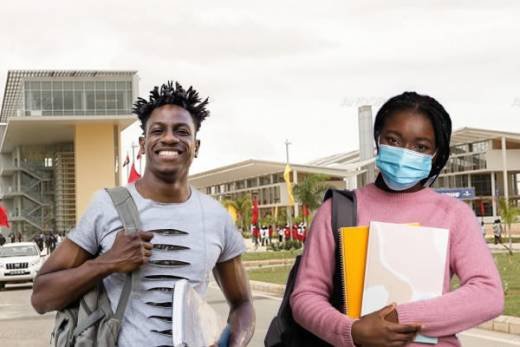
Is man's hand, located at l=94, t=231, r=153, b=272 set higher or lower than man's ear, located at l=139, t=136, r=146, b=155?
lower

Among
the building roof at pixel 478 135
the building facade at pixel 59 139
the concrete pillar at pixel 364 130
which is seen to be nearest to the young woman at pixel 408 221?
the building facade at pixel 59 139

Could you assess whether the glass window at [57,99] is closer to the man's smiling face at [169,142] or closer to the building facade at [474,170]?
the building facade at [474,170]

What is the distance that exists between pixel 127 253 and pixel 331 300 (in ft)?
2.03

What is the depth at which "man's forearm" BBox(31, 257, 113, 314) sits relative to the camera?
254 centimetres

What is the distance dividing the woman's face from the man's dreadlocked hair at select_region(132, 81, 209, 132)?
0.67 metres

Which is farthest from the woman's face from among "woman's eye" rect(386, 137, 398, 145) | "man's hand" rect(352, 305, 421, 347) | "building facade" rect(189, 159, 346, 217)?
"building facade" rect(189, 159, 346, 217)

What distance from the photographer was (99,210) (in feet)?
8.69

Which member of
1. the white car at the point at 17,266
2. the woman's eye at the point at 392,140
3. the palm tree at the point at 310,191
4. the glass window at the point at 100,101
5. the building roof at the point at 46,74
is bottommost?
the white car at the point at 17,266

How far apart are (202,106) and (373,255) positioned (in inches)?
33.8

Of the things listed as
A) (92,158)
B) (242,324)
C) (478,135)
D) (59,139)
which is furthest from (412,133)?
(59,139)

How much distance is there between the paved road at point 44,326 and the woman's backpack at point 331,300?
276 inches

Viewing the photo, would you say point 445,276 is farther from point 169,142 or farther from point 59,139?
point 59,139

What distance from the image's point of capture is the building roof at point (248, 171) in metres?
84.9

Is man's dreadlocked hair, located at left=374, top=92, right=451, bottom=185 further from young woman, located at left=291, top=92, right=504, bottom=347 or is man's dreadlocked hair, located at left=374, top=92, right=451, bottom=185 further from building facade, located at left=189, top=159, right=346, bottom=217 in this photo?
building facade, located at left=189, top=159, right=346, bottom=217
